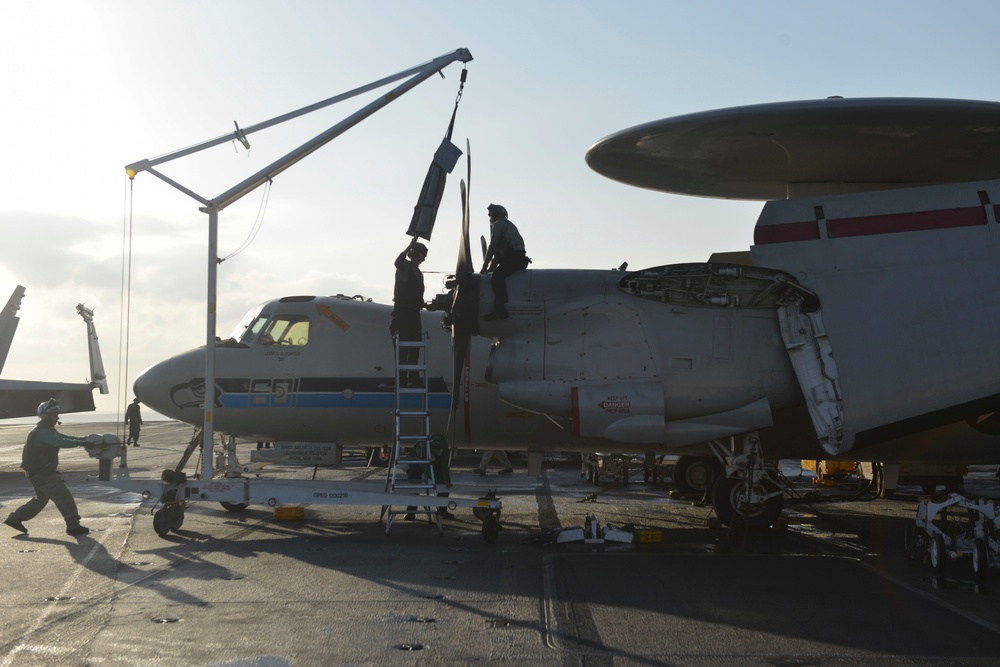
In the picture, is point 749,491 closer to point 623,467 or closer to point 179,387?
point 179,387

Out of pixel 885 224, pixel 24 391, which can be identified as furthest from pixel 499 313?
pixel 24 391

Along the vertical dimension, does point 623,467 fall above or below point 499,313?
below

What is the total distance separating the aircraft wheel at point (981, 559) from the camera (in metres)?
9.37

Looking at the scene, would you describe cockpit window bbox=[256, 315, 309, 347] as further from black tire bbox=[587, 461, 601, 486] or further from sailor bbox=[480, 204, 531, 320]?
black tire bbox=[587, 461, 601, 486]

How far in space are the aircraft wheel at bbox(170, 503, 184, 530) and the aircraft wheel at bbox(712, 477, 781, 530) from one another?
7.85m

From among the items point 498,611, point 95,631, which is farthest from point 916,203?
point 95,631

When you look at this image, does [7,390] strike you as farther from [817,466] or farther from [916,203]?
Result: [916,203]

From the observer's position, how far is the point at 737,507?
1266 cm

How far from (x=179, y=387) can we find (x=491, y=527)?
20.3ft

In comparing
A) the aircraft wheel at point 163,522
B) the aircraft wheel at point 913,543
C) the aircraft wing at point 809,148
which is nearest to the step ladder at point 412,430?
the aircraft wheel at point 163,522

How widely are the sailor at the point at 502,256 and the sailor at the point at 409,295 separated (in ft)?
3.69

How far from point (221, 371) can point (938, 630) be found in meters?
11.1

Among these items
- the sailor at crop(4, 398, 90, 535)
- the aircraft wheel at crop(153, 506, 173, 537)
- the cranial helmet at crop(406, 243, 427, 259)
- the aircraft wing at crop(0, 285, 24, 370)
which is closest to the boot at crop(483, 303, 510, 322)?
the cranial helmet at crop(406, 243, 427, 259)

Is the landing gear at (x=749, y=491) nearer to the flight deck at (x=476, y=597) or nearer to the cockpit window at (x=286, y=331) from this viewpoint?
the flight deck at (x=476, y=597)
